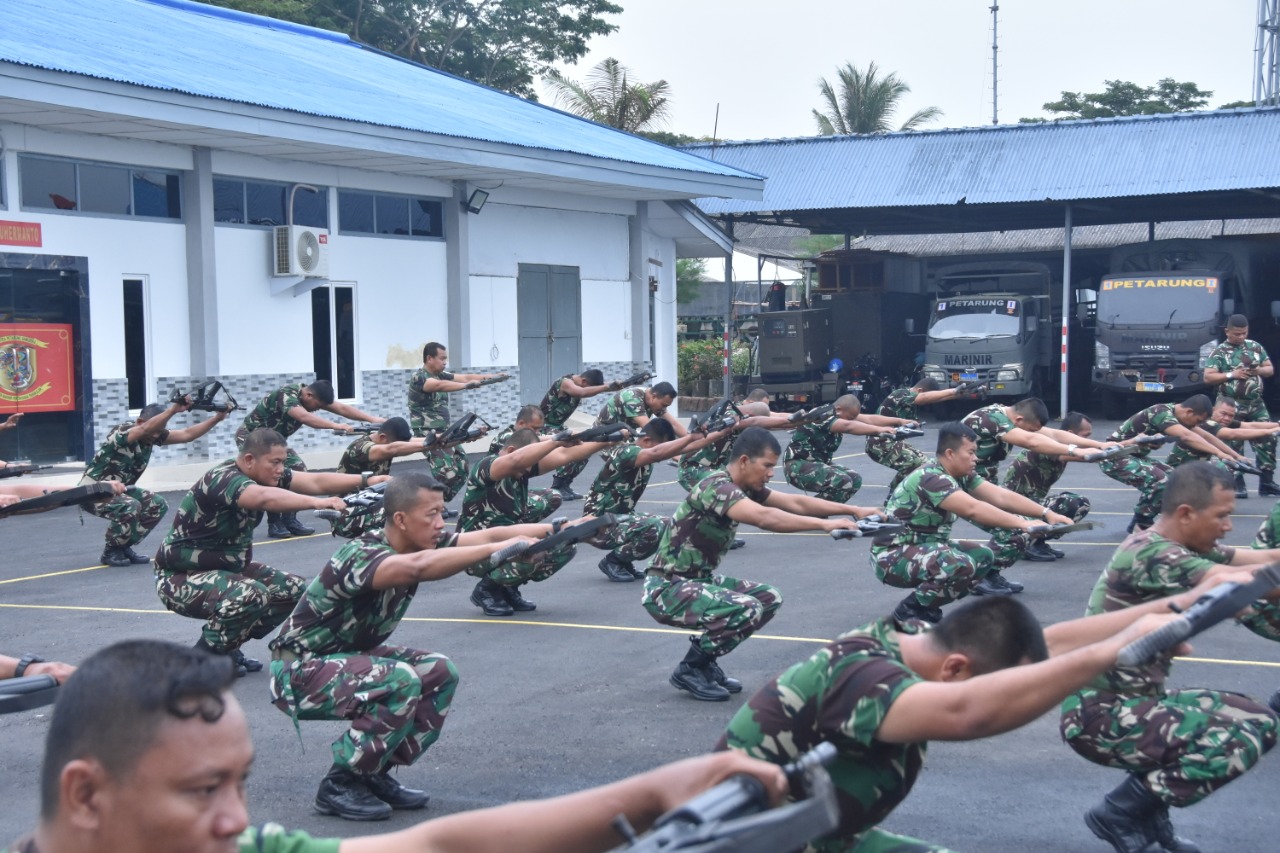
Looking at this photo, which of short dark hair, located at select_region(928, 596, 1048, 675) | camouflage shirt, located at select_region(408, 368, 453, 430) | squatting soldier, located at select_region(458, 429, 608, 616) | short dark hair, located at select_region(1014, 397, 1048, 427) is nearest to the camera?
short dark hair, located at select_region(928, 596, 1048, 675)

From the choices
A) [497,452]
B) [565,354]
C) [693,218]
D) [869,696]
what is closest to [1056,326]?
[693,218]

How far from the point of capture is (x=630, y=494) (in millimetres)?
12570

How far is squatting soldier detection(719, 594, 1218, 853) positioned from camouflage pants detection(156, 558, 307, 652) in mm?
5190

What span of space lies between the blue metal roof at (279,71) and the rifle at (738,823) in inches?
587

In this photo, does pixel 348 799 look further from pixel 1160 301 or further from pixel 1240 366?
pixel 1160 301

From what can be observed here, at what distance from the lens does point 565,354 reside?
25969 millimetres

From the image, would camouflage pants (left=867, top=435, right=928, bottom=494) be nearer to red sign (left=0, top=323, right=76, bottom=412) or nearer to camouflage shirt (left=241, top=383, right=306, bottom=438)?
camouflage shirt (left=241, top=383, right=306, bottom=438)

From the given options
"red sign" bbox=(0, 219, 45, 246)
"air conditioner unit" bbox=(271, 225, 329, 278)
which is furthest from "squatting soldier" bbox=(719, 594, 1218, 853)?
"air conditioner unit" bbox=(271, 225, 329, 278)

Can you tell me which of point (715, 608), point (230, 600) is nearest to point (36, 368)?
point (230, 600)

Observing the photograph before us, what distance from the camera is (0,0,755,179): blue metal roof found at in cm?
1739

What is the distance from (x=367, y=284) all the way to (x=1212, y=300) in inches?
A: 601

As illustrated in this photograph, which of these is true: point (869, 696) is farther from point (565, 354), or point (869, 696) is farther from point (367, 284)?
point (565, 354)

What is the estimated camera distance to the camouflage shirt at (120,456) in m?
12.8

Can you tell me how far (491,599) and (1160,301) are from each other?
19.1 metres
